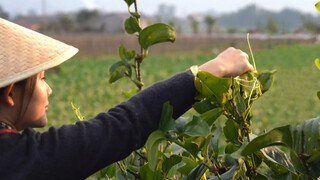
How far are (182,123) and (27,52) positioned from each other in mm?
321

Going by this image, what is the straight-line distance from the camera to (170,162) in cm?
97

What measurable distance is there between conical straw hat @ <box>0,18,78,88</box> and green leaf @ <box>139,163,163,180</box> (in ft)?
0.85

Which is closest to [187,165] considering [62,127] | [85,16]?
[62,127]

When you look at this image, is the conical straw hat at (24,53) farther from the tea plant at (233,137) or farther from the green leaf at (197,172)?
the green leaf at (197,172)

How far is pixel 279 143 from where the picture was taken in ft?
2.64

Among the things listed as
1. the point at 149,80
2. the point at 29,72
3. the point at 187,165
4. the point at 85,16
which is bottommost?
the point at 85,16

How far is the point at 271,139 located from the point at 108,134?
0.95 ft

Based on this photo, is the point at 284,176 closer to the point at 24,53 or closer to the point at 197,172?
the point at 197,172

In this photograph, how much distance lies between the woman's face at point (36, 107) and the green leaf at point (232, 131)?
347 millimetres

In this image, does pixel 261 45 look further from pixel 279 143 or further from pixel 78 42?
pixel 279 143

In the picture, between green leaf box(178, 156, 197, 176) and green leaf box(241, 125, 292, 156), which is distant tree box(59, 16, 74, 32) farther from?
green leaf box(241, 125, 292, 156)

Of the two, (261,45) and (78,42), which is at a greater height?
(78,42)

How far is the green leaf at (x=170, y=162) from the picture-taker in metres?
0.96

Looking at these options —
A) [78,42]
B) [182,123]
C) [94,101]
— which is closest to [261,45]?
[78,42]
